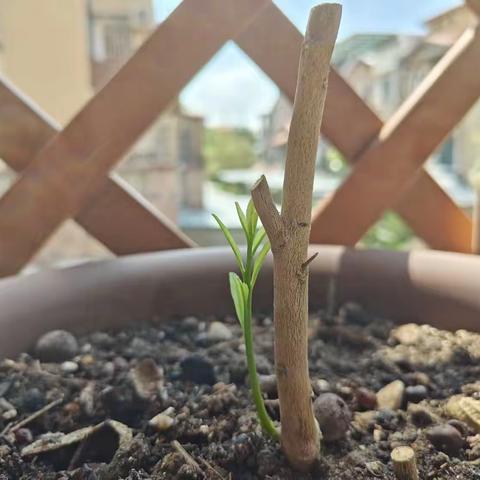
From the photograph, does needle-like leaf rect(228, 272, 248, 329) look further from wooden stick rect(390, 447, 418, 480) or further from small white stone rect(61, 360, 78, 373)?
small white stone rect(61, 360, 78, 373)

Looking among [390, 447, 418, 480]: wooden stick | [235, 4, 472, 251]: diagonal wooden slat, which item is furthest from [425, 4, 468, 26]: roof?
[390, 447, 418, 480]: wooden stick

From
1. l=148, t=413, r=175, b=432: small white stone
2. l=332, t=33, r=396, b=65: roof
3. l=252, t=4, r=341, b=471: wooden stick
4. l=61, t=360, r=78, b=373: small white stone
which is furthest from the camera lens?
l=332, t=33, r=396, b=65: roof

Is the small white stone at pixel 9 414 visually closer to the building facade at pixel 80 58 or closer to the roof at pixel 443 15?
the building facade at pixel 80 58

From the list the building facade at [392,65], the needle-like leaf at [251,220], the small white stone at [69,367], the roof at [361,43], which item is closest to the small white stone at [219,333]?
the small white stone at [69,367]

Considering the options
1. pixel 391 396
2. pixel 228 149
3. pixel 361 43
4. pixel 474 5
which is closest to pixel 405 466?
pixel 391 396

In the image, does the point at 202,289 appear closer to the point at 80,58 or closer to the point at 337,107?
the point at 337,107

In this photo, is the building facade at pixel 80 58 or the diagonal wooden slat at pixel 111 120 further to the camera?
the building facade at pixel 80 58
